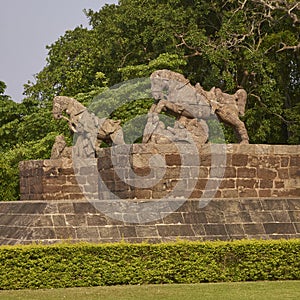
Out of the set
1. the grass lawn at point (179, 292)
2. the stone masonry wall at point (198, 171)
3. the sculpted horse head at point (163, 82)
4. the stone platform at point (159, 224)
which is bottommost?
the grass lawn at point (179, 292)

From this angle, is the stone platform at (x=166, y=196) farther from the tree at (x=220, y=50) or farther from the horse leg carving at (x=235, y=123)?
the tree at (x=220, y=50)

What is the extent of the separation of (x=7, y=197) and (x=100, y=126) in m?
9.21

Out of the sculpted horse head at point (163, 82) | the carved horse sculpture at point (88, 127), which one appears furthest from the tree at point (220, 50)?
the sculpted horse head at point (163, 82)

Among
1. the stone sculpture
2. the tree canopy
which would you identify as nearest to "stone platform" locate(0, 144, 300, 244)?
the stone sculpture

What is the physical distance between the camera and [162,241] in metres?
12.7

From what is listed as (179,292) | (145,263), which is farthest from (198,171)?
(179,292)

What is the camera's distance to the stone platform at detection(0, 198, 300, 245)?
499 inches

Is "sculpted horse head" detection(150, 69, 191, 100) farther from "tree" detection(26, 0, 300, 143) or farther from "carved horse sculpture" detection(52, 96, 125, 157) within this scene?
"tree" detection(26, 0, 300, 143)

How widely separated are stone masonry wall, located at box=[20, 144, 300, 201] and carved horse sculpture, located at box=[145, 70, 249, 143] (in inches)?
35.2

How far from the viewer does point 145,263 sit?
11.4 m

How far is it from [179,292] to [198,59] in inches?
753

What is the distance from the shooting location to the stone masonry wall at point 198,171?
1474cm

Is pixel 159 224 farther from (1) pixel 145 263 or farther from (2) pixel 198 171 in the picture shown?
(2) pixel 198 171

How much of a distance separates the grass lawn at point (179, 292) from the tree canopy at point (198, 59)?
15161 millimetres
